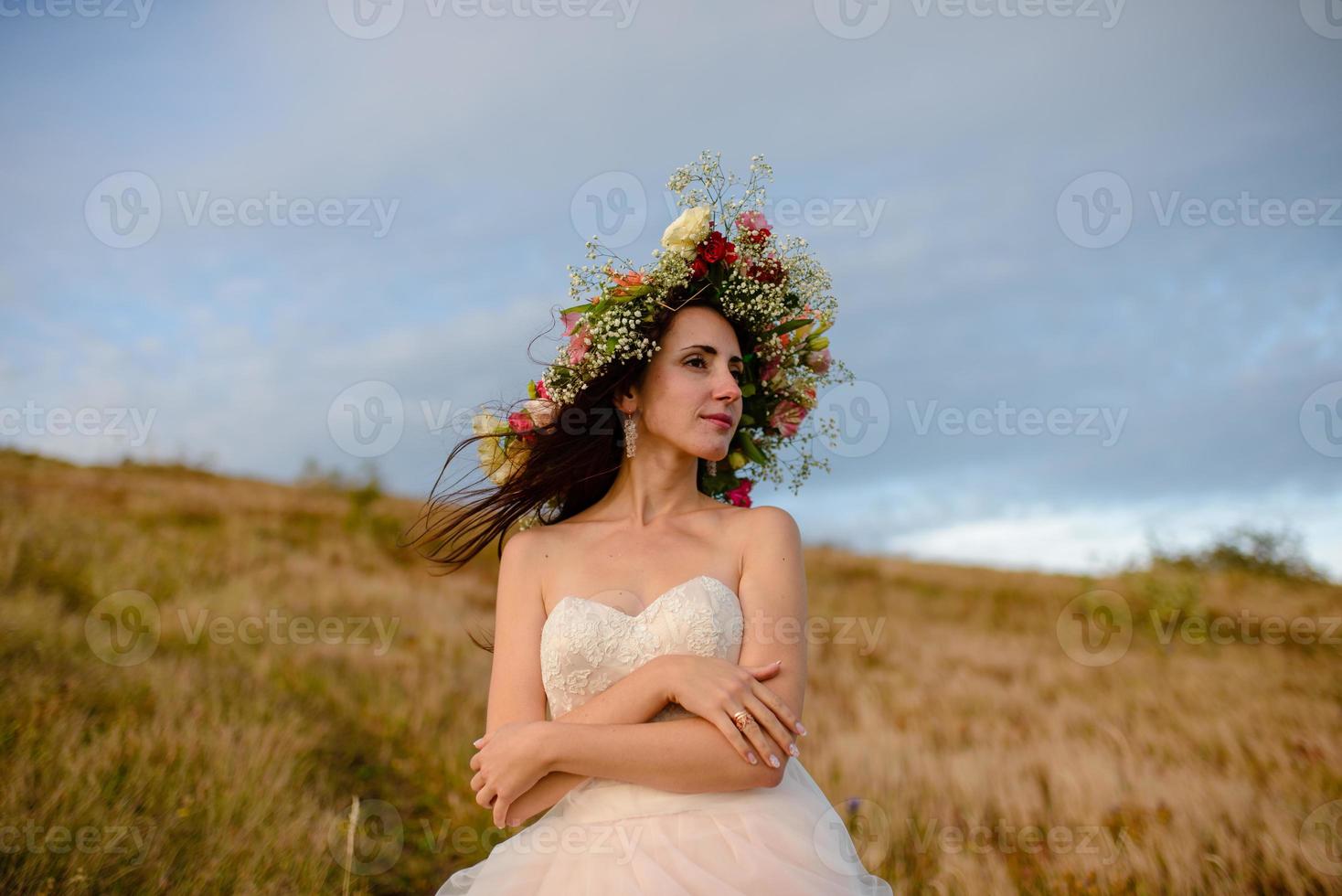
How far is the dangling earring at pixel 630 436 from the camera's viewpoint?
4.57 metres

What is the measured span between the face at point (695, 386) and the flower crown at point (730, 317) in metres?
0.11

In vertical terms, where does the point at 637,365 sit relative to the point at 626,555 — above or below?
above

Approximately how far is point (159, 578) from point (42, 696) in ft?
19.4

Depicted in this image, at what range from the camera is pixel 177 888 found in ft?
15.7

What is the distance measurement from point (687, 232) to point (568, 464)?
1.31 metres

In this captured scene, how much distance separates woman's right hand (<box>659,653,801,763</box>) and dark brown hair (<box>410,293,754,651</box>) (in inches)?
56.6

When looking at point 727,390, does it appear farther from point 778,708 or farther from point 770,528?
point 778,708

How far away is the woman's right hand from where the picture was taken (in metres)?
3.27

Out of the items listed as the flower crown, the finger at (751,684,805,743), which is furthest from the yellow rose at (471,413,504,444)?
the finger at (751,684,805,743)

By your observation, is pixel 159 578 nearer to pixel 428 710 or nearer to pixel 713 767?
pixel 428 710

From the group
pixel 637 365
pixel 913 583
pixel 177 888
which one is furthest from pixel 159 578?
pixel 913 583

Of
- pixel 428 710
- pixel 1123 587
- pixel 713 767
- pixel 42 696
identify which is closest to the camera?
pixel 713 767

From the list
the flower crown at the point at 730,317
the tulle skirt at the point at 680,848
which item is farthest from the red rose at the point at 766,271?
the tulle skirt at the point at 680,848

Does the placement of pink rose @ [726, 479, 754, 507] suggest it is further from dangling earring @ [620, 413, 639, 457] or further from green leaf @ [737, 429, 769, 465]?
dangling earring @ [620, 413, 639, 457]
